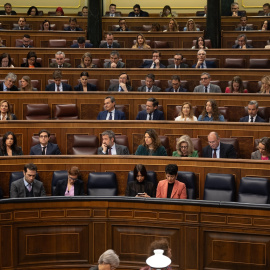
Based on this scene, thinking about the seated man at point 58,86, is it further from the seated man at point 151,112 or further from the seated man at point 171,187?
the seated man at point 171,187

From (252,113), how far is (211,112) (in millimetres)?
459

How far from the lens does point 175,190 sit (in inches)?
225

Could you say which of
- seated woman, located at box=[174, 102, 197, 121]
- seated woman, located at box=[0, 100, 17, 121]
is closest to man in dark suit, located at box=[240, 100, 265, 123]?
seated woman, located at box=[174, 102, 197, 121]

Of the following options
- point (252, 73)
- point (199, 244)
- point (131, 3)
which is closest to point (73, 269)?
point (199, 244)

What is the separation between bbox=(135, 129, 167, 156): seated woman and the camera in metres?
6.43

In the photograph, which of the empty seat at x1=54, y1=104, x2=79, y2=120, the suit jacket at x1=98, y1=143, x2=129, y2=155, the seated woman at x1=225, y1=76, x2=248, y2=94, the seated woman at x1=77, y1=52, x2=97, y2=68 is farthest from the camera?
the seated woman at x1=77, y1=52, x2=97, y2=68

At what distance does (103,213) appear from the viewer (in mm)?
5418

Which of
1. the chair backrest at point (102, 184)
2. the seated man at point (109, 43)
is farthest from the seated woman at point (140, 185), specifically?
the seated man at point (109, 43)

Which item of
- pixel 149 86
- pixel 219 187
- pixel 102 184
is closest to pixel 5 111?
pixel 102 184

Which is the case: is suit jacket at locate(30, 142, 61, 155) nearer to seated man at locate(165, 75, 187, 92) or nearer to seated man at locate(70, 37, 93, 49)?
seated man at locate(165, 75, 187, 92)

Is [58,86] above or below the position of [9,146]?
above

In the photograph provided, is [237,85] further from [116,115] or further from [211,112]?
[116,115]

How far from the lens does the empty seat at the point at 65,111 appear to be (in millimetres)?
7699

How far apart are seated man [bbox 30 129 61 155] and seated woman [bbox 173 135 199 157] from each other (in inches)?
51.4
